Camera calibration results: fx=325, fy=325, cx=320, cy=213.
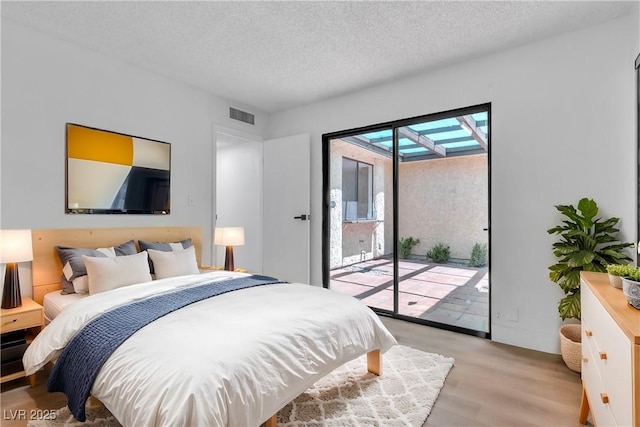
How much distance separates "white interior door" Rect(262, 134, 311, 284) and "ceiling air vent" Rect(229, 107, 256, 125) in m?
0.37

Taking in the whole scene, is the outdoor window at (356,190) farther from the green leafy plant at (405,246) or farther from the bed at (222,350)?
the bed at (222,350)

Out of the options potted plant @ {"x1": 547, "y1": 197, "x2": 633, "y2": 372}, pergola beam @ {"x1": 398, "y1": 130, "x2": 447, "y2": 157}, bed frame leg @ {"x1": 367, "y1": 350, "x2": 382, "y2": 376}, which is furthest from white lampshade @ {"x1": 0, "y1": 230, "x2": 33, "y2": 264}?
potted plant @ {"x1": 547, "y1": 197, "x2": 633, "y2": 372}

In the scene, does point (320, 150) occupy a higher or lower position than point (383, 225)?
higher

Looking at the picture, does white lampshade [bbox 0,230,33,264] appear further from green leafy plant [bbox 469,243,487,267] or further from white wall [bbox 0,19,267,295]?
green leafy plant [bbox 469,243,487,267]

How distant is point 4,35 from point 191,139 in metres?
1.67

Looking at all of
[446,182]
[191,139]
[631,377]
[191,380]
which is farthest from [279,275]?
[631,377]

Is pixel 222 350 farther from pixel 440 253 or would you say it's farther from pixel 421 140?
pixel 421 140

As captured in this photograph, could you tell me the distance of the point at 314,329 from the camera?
1.83 m

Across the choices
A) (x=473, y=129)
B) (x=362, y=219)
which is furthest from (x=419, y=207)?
(x=473, y=129)

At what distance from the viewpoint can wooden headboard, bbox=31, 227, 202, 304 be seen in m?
2.61

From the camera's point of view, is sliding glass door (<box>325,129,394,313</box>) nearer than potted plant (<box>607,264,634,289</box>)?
No

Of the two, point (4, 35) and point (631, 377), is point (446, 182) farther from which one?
point (4, 35)

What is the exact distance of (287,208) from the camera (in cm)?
449

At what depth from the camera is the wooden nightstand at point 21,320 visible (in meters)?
2.13
